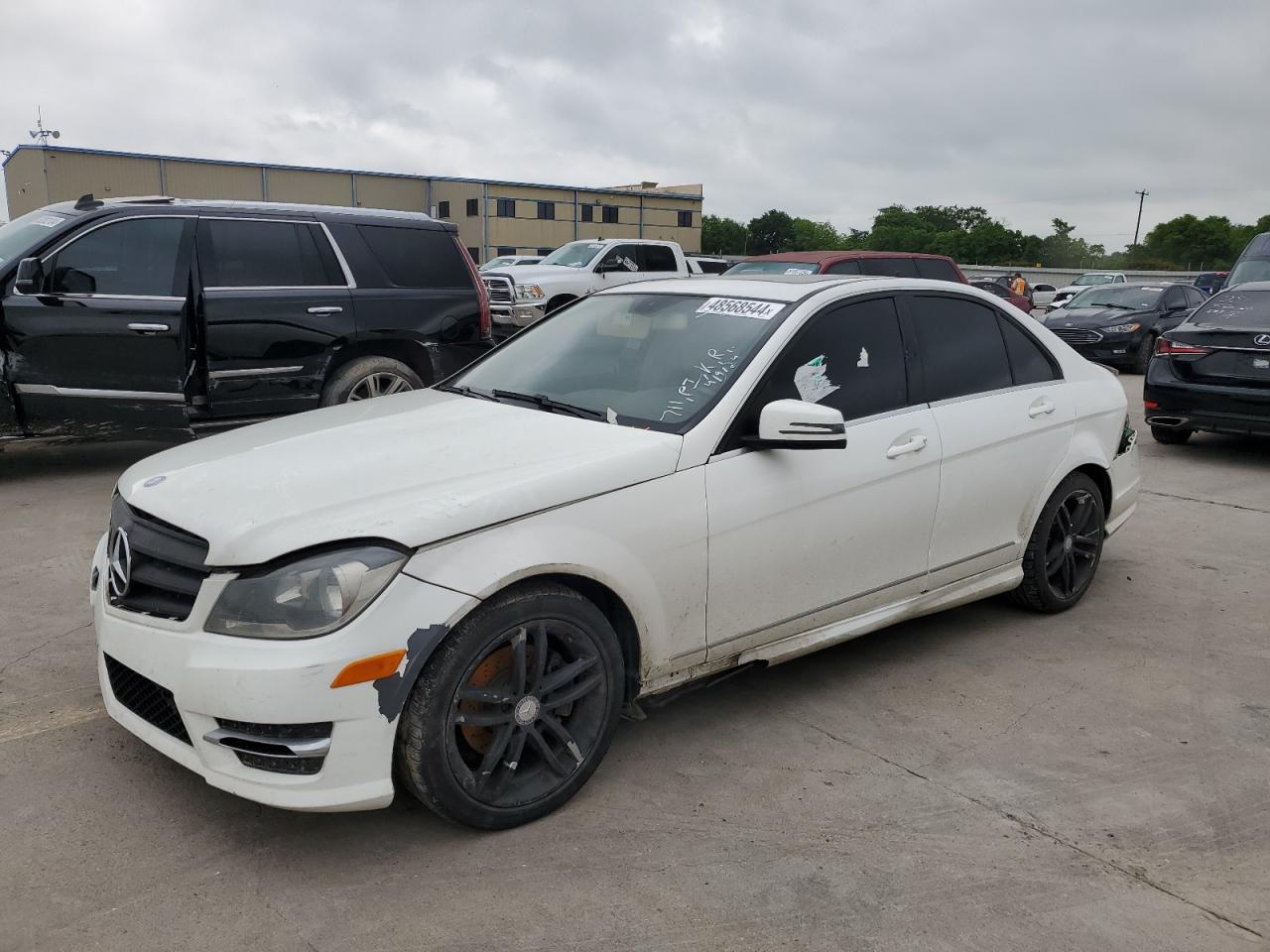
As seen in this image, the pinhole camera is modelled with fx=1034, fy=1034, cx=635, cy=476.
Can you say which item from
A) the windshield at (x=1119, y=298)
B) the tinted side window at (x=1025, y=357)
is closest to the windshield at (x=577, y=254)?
the windshield at (x=1119, y=298)

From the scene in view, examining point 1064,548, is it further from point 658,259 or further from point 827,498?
point 658,259

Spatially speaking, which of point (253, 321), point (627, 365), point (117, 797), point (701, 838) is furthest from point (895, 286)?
point (253, 321)

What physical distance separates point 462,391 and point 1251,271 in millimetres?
17541

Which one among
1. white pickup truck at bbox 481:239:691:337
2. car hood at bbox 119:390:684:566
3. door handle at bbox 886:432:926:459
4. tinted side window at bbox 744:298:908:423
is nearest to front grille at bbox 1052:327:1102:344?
white pickup truck at bbox 481:239:691:337

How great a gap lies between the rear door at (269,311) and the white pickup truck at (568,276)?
294 inches

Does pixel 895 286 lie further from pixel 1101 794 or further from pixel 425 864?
pixel 425 864

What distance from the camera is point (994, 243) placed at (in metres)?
88.1

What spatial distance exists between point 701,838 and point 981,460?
2135 millimetres

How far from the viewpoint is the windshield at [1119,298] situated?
17016 mm

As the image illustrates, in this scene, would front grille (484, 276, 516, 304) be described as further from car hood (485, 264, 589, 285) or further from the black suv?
the black suv

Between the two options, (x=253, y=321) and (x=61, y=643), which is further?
(x=253, y=321)

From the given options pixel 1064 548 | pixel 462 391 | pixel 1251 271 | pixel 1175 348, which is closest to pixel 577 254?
pixel 1175 348

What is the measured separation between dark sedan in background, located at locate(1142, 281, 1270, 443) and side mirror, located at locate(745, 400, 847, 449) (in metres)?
6.77

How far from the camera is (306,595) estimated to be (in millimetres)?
2689
